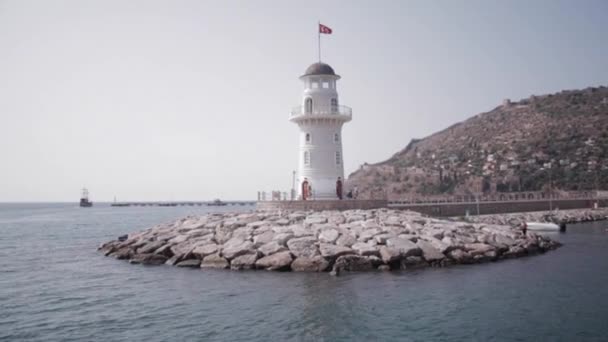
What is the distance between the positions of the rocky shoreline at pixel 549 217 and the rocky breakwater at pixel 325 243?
14535mm

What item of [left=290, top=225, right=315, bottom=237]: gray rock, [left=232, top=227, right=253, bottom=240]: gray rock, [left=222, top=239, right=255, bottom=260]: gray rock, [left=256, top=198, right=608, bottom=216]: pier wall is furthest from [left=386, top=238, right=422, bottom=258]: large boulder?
[left=256, top=198, right=608, bottom=216]: pier wall

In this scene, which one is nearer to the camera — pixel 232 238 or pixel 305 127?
pixel 232 238

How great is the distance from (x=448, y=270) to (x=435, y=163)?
77744 mm

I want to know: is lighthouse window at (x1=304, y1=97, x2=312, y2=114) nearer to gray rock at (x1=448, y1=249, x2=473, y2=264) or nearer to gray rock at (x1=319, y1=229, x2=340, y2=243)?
gray rock at (x1=319, y1=229, x2=340, y2=243)

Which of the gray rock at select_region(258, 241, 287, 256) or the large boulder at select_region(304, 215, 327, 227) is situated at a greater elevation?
the large boulder at select_region(304, 215, 327, 227)

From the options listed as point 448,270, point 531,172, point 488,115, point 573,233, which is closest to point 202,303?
point 448,270

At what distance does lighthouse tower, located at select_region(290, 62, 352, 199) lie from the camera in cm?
3148

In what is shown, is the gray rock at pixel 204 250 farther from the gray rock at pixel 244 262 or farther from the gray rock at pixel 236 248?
the gray rock at pixel 244 262

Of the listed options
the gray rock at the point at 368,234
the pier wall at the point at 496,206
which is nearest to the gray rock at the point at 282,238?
the gray rock at the point at 368,234

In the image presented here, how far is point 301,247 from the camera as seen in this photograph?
21.6 meters

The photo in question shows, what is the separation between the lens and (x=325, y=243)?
72.0ft

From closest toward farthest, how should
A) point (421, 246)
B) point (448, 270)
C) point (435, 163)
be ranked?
point (448, 270)
point (421, 246)
point (435, 163)

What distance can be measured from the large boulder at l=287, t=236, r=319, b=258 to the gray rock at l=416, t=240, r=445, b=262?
16.0 feet

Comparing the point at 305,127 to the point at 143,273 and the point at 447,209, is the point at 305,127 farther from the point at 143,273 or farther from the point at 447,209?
the point at 447,209
